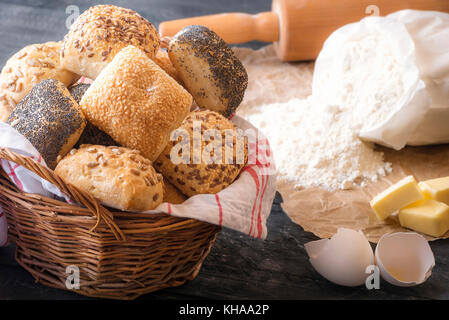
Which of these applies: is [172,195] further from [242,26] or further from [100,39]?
[242,26]

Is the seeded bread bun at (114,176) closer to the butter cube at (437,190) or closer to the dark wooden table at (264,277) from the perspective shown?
the dark wooden table at (264,277)

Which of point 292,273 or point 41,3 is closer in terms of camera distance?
point 292,273

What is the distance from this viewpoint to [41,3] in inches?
106

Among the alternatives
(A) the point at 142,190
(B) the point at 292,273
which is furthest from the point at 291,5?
(A) the point at 142,190

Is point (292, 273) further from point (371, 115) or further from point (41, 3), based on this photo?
point (41, 3)

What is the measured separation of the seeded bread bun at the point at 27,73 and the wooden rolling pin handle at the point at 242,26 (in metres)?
1.19

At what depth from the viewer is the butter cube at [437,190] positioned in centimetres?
157

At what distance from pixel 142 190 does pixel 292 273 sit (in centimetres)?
52

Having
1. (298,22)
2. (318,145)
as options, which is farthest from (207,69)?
(298,22)

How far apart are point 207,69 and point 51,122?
427 millimetres

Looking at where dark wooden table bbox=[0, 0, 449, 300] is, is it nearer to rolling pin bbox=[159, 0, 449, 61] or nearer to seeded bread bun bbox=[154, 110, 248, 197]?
seeded bread bun bbox=[154, 110, 248, 197]

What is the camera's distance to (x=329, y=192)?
173 cm

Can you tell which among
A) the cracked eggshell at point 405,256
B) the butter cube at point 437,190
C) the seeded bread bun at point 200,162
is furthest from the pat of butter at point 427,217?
the seeded bread bun at point 200,162

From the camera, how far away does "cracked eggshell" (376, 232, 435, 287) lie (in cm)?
128
